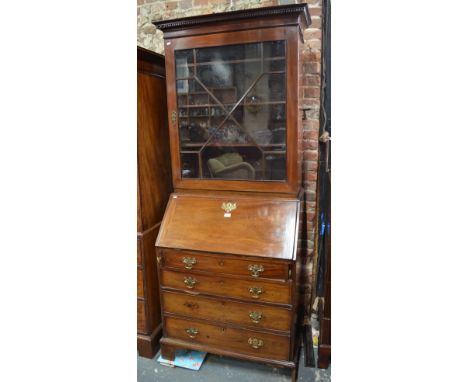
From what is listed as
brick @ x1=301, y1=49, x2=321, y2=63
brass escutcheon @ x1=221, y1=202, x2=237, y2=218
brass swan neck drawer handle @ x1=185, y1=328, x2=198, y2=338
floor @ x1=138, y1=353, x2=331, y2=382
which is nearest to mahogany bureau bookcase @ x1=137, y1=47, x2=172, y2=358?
floor @ x1=138, y1=353, x2=331, y2=382

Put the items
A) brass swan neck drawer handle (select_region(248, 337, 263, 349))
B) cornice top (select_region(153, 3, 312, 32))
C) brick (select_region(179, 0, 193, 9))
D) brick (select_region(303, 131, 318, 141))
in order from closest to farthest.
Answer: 1. cornice top (select_region(153, 3, 312, 32))
2. brass swan neck drawer handle (select_region(248, 337, 263, 349))
3. brick (select_region(303, 131, 318, 141))
4. brick (select_region(179, 0, 193, 9))

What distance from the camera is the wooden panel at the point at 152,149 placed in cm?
173

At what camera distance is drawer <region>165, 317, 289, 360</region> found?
1.59 metres

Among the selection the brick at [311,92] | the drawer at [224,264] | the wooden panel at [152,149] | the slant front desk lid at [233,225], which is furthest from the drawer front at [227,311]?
the brick at [311,92]

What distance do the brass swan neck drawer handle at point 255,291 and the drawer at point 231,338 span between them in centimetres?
20

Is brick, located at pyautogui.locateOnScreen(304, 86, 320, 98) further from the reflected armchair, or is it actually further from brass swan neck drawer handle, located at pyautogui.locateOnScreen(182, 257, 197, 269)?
brass swan neck drawer handle, located at pyautogui.locateOnScreen(182, 257, 197, 269)

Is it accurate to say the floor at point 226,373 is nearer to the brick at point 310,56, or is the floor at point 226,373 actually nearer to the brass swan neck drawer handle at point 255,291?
the brass swan neck drawer handle at point 255,291

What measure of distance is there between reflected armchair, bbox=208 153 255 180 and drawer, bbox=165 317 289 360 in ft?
2.58

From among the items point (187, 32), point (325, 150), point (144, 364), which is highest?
point (187, 32)

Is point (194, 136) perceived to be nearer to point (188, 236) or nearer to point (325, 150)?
point (188, 236)

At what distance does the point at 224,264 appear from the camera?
157 centimetres

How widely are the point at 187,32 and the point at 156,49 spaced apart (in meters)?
0.68

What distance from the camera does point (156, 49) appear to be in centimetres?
A: 217
